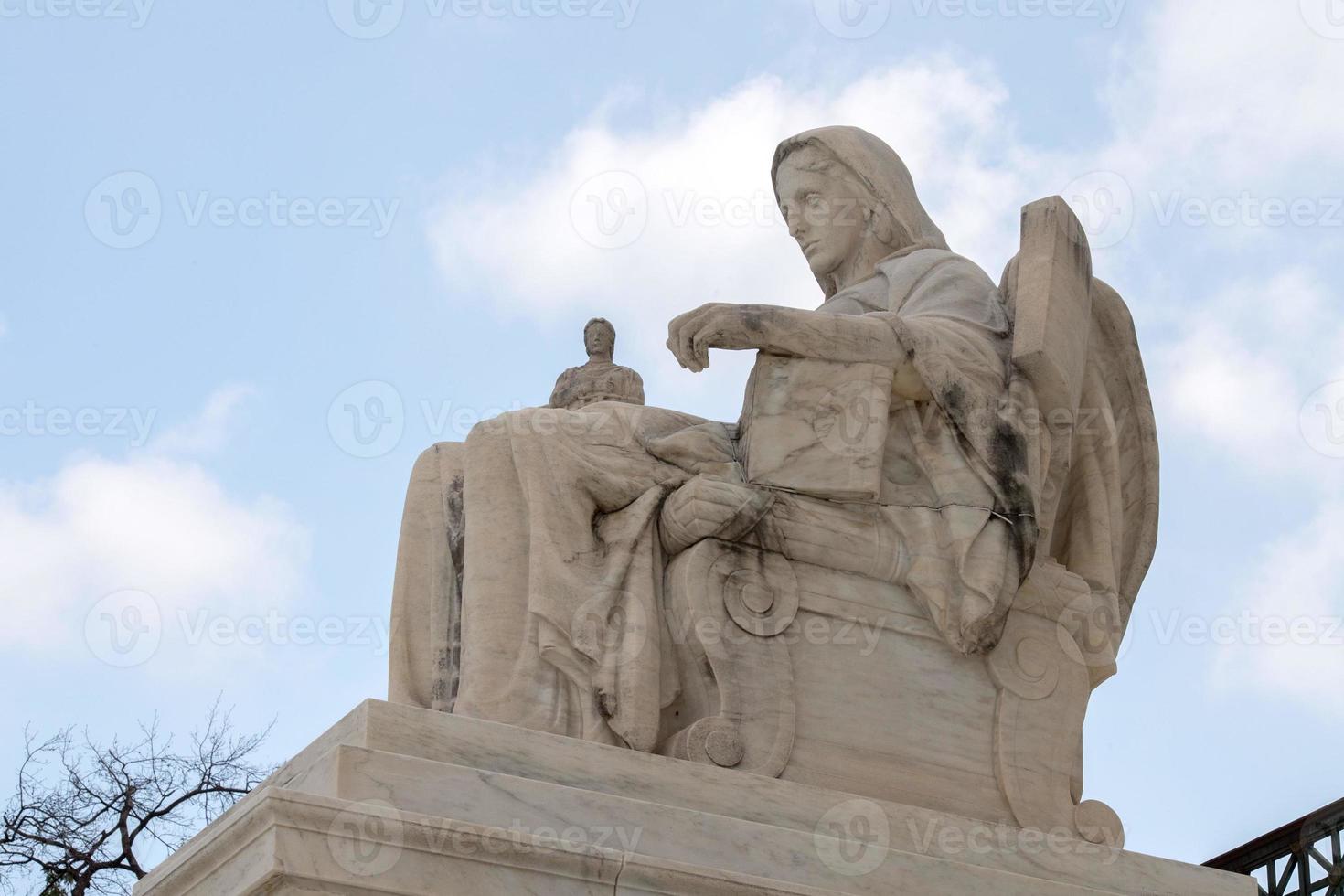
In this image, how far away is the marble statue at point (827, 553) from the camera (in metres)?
6.45

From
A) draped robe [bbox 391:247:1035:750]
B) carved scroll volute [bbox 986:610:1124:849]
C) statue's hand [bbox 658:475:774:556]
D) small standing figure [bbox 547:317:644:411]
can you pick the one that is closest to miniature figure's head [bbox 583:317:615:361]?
small standing figure [bbox 547:317:644:411]

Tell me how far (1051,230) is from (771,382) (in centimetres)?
114

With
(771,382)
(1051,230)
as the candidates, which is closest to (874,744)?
(771,382)

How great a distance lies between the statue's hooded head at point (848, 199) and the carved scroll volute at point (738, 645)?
1605 millimetres

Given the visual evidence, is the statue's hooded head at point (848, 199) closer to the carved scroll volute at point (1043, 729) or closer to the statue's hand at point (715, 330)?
the statue's hand at point (715, 330)

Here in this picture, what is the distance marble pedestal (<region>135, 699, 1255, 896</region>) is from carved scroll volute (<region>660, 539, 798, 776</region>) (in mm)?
148

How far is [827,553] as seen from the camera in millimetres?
6734

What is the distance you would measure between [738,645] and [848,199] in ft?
6.69

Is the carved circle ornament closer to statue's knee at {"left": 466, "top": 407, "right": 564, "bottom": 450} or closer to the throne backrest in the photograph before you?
statue's knee at {"left": 466, "top": 407, "right": 564, "bottom": 450}

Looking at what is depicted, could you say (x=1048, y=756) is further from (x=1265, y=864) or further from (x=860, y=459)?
(x=1265, y=864)

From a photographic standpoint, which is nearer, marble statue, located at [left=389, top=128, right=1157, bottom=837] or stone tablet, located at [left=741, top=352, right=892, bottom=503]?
marble statue, located at [left=389, top=128, right=1157, bottom=837]

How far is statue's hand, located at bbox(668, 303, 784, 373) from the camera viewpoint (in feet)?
22.3

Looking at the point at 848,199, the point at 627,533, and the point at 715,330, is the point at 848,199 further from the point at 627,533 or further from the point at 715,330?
the point at 627,533

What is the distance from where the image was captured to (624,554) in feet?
21.6
